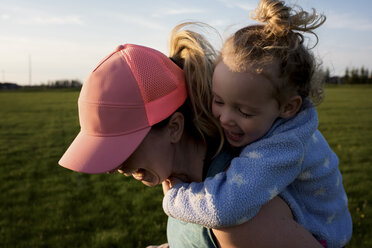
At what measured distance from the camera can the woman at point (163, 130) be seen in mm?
1593

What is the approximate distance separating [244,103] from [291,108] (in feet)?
0.83

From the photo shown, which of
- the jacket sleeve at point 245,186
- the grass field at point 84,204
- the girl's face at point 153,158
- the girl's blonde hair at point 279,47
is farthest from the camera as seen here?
the grass field at point 84,204

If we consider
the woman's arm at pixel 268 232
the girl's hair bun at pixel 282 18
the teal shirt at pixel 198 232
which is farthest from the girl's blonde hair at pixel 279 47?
the woman's arm at pixel 268 232

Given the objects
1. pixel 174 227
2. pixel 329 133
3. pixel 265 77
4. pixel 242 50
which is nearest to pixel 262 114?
pixel 265 77

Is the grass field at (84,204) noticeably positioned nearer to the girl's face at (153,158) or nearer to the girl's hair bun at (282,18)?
the girl's face at (153,158)

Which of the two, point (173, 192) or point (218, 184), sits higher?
point (218, 184)

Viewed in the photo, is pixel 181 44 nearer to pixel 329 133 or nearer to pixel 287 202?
pixel 287 202

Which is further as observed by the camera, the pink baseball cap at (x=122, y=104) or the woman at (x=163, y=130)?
the pink baseball cap at (x=122, y=104)

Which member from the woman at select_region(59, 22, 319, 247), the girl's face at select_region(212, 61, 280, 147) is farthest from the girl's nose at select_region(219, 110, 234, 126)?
the woman at select_region(59, 22, 319, 247)

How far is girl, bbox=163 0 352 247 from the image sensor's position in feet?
5.04

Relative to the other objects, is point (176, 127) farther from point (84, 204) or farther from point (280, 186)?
point (84, 204)

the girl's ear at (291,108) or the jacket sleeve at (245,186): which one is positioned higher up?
the girl's ear at (291,108)

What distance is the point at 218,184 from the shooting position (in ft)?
5.22

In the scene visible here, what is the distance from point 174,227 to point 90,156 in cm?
62
